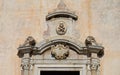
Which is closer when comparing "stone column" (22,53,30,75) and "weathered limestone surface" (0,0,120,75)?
"stone column" (22,53,30,75)

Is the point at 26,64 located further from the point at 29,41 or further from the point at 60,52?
the point at 60,52

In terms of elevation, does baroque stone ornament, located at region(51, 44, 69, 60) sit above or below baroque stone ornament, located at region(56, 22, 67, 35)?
below

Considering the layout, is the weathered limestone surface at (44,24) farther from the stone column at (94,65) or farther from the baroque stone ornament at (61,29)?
the baroque stone ornament at (61,29)

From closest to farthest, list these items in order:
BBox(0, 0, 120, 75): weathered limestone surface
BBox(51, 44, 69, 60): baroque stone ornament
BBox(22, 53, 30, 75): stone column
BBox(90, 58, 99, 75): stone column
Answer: BBox(90, 58, 99, 75): stone column, BBox(22, 53, 30, 75): stone column, BBox(51, 44, 69, 60): baroque stone ornament, BBox(0, 0, 120, 75): weathered limestone surface

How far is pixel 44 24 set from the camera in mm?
15648

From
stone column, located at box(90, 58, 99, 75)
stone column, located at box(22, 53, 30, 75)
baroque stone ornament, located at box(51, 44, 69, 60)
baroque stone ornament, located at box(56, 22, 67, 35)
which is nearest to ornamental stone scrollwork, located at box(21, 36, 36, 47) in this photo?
stone column, located at box(22, 53, 30, 75)

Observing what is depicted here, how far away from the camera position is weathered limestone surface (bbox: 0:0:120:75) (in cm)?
1535

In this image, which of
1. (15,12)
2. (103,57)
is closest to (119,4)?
(103,57)

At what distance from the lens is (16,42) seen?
613 inches

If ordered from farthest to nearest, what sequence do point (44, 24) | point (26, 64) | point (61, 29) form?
point (44, 24)
point (61, 29)
point (26, 64)

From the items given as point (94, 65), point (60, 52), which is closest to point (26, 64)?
point (60, 52)

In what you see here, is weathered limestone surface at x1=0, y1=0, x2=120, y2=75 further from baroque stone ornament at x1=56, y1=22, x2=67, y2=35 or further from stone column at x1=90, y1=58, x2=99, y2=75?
baroque stone ornament at x1=56, y1=22, x2=67, y2=35

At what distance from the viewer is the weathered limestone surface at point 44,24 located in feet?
50.4

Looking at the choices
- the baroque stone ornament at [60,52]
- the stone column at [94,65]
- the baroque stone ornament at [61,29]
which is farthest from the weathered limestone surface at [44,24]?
the baroque stone ornament at [60,52]
